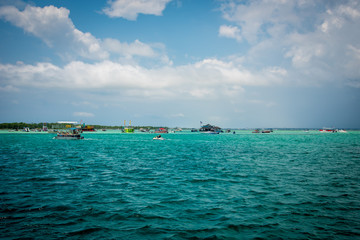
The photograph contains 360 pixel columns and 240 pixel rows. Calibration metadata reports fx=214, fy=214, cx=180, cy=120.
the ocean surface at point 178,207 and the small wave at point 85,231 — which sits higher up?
the small wave at point 85,231

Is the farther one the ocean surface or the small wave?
the ocean surface

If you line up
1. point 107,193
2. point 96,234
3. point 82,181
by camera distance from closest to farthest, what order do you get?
point 96,234
point 107,193
point 82,181

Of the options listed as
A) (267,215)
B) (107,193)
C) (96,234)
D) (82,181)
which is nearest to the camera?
(96,234)

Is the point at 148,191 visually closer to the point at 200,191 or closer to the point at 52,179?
the point at 200,191

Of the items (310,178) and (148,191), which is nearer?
(148,191)

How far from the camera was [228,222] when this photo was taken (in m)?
10.1

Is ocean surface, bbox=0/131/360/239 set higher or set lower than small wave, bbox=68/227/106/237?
lower

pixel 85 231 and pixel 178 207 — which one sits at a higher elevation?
pixel 85 231

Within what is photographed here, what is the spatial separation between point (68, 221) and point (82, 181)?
340 inches

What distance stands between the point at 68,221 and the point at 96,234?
2.19 m

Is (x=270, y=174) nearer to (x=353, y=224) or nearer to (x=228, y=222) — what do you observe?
(x=353, y=224)

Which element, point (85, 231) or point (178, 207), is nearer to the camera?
point (85, 231)

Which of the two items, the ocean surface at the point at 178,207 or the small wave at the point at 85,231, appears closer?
the small wave at the point at 85,231

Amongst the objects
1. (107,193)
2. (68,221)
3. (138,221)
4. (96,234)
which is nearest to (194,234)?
(138,221)
